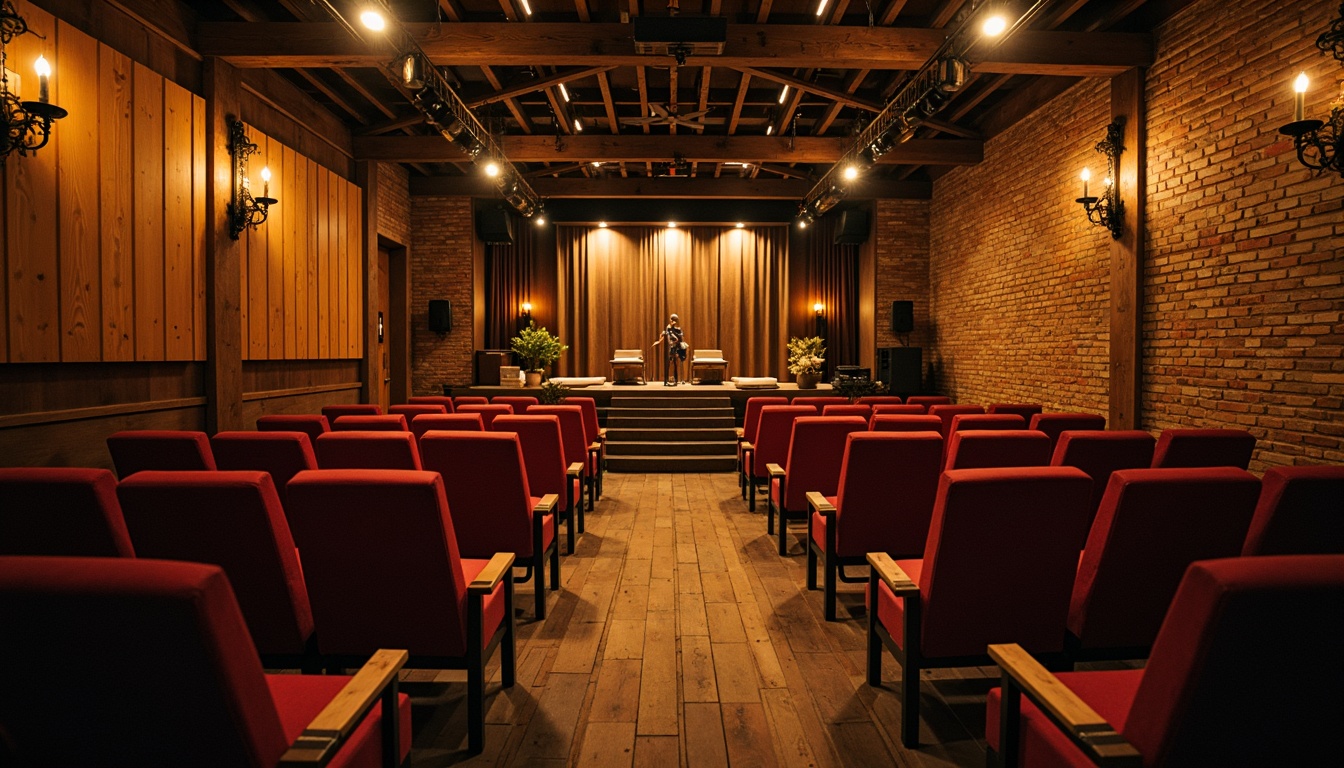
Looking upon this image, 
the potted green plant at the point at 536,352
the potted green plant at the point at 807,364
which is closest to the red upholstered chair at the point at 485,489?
the potted green plant at the point at 536,352

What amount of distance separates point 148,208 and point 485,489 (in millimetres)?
3935

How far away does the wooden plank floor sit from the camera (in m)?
2.08

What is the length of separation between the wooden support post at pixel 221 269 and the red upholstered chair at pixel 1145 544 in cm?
600

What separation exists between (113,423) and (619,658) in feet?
13.1

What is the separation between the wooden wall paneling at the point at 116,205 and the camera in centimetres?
432

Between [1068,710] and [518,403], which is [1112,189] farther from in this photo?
[1068,710]

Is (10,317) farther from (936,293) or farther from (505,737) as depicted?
(936,293)

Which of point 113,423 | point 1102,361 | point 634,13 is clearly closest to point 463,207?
point 634,13

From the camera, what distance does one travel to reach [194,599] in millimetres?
875

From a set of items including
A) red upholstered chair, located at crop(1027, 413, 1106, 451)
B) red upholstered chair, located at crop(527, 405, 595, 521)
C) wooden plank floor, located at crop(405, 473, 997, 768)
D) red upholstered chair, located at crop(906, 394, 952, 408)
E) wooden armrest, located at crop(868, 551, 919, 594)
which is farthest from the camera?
red upholstered chair, located at crop(906, 394, 952, 408)

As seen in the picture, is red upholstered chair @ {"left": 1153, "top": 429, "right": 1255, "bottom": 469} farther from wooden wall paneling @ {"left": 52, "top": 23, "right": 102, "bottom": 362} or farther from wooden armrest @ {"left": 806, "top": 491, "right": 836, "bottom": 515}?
wooden wall paneling @ {"left": 52, "top": 23, "right": 102, "bottom": 362}

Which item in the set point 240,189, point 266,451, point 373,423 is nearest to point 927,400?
point 373,423

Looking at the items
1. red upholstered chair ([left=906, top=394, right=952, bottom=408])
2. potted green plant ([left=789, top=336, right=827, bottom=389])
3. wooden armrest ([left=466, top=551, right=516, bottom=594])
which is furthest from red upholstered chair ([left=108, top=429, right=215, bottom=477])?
potted green plant ([left=789, top=336, right=827, bottom=389])

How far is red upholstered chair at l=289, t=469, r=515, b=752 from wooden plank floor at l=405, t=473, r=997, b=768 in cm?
30
